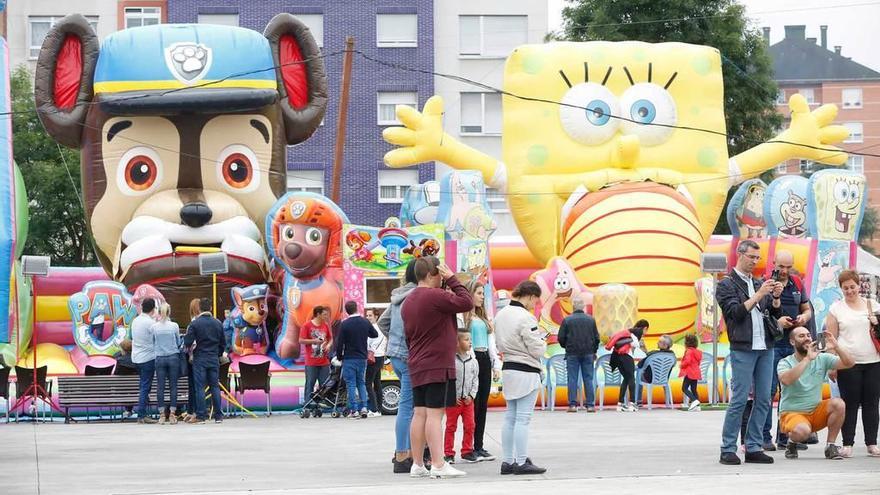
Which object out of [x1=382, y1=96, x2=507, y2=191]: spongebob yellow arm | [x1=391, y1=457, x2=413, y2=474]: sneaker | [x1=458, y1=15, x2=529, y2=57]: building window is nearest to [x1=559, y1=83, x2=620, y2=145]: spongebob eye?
[x1=382, y1=96, x2=507, y2=191]: spongebob yellow arm

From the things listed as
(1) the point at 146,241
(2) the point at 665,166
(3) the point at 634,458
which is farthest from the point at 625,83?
(3) the point at 634,458

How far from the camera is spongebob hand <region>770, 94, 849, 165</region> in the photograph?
26812 millimetres

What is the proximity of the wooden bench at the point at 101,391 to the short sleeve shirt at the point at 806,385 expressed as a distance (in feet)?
29.2

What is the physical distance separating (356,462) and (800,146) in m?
14.8

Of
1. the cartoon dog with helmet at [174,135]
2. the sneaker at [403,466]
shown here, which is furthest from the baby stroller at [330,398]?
the sneaker at [403,466]

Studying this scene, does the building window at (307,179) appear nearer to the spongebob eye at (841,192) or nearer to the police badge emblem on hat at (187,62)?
the police badge emblem on hat at (187,62)

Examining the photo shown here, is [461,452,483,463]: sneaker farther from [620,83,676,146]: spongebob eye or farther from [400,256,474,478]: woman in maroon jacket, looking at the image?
[620,83,676,146]: spongebob eye

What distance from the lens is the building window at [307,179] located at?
1922 inches

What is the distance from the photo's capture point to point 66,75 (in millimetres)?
25391

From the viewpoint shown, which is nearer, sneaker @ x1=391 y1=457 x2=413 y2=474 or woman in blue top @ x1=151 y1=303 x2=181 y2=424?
sneaker @ x1=391 y1=457 x2=413 y2=474

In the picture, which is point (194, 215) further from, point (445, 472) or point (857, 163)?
point (857, 163)

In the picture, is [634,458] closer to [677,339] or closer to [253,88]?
[677,339]

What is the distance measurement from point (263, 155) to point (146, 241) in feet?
8.46

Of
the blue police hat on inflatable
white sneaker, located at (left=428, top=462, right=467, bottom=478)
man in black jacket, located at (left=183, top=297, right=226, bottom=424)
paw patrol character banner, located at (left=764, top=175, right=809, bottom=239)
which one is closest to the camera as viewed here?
white sneaker, located at (left=428, top=462, right=467, bottom=478)
